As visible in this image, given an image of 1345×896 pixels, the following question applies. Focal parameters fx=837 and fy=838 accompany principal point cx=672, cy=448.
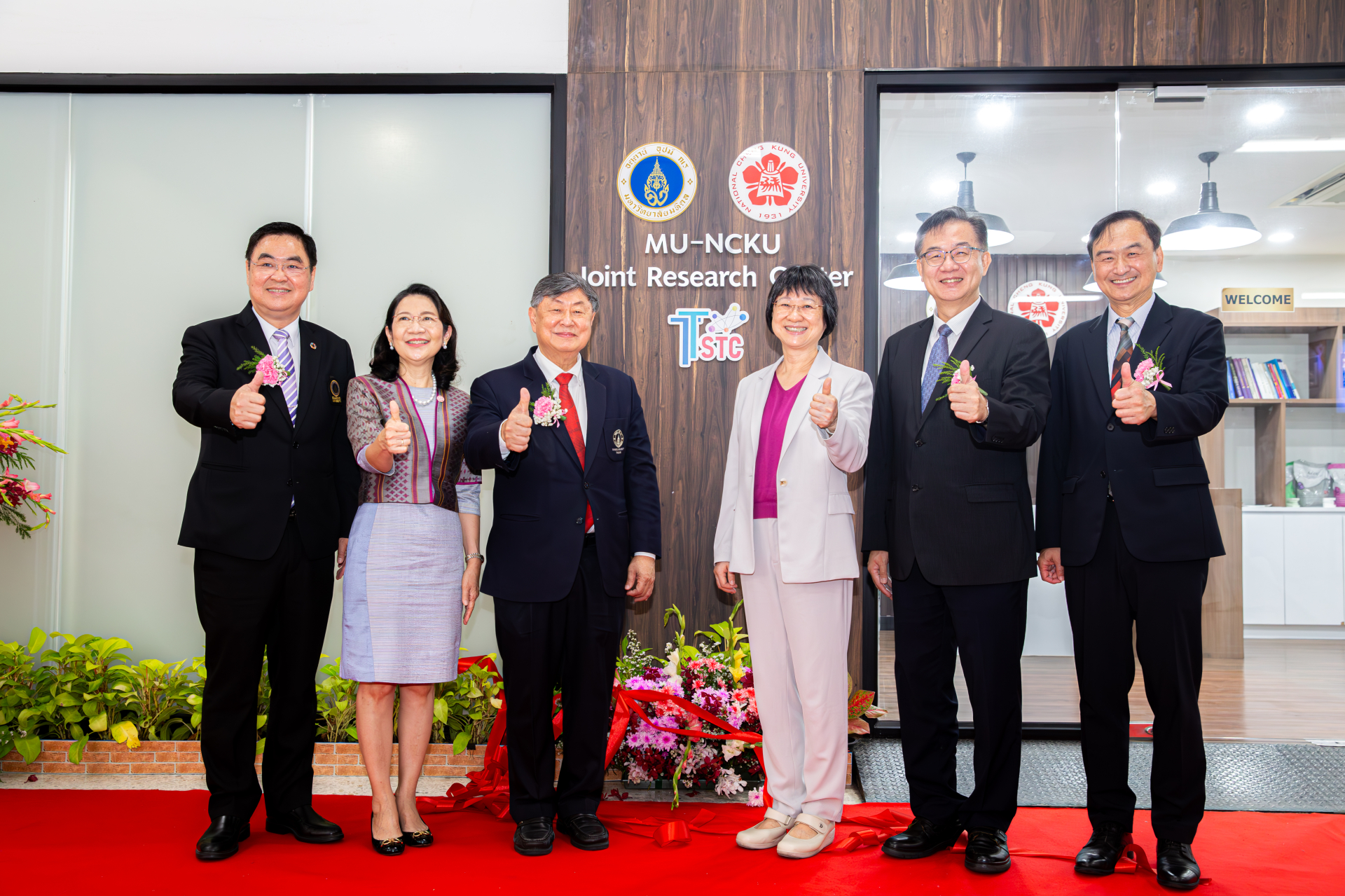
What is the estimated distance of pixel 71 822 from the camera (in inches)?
112

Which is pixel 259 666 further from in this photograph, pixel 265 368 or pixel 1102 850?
pixel 1102 850

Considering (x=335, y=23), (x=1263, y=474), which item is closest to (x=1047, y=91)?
(x=1263, y=474)

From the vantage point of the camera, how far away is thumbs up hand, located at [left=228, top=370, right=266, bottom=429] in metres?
2.47

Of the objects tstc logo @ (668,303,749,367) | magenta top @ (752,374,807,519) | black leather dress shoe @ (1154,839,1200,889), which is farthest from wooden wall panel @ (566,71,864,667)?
black leather dress shoe @ (1154,839,1200,889)

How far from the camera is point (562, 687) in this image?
272cm

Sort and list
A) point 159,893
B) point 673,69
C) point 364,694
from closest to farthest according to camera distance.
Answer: point 159,893 < point 364,694 < point 673,69

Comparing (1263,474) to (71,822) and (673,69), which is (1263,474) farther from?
(71,822)

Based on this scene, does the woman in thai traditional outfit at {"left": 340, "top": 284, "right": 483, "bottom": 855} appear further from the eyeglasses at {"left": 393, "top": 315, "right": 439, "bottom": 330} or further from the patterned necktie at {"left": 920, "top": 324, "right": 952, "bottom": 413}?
the patterned necktie at {"left": 920, "top": 324, "right": 952, "bottom": 413}

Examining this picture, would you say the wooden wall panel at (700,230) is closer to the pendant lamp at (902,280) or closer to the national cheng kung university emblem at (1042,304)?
the pendant lamp at (902,280)

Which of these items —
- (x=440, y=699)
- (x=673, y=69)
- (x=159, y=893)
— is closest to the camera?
(x=159, y=893)

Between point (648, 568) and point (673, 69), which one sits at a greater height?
point (673, 69)

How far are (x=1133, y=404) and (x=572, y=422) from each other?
65.9 inches

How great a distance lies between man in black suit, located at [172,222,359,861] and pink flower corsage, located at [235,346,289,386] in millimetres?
19

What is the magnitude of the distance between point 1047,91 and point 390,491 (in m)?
3.40
